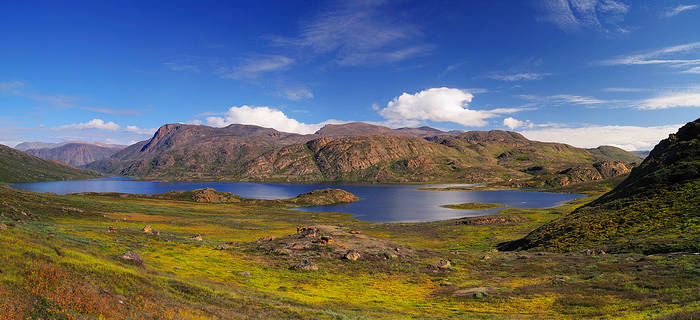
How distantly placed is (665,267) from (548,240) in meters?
34.7

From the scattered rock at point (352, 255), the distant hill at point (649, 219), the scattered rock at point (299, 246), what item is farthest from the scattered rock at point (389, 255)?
the distant hill at point (649, 219)

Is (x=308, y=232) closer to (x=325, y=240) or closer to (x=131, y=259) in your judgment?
(x=325, y=240)

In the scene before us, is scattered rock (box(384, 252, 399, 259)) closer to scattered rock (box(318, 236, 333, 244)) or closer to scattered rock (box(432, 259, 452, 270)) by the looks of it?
scattered rock (box(432, 259, 452, 270))

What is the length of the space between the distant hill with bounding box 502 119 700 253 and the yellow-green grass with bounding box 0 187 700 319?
8.84 m

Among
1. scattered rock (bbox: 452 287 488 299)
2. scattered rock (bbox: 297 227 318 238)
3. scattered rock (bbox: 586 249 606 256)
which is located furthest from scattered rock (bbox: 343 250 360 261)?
scattered rock (bbox: 586 249 606 256)

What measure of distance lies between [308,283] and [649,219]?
191 feet

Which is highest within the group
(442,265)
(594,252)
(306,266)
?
(594,252)

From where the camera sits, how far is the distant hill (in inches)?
1778

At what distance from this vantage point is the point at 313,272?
42.3 meters

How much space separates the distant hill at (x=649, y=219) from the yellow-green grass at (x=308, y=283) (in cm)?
884

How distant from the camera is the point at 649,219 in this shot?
54.6 meters

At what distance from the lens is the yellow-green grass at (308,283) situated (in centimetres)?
1521

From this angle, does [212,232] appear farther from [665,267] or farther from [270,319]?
[665,267]

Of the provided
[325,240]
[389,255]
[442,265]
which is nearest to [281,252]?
[325,240]
